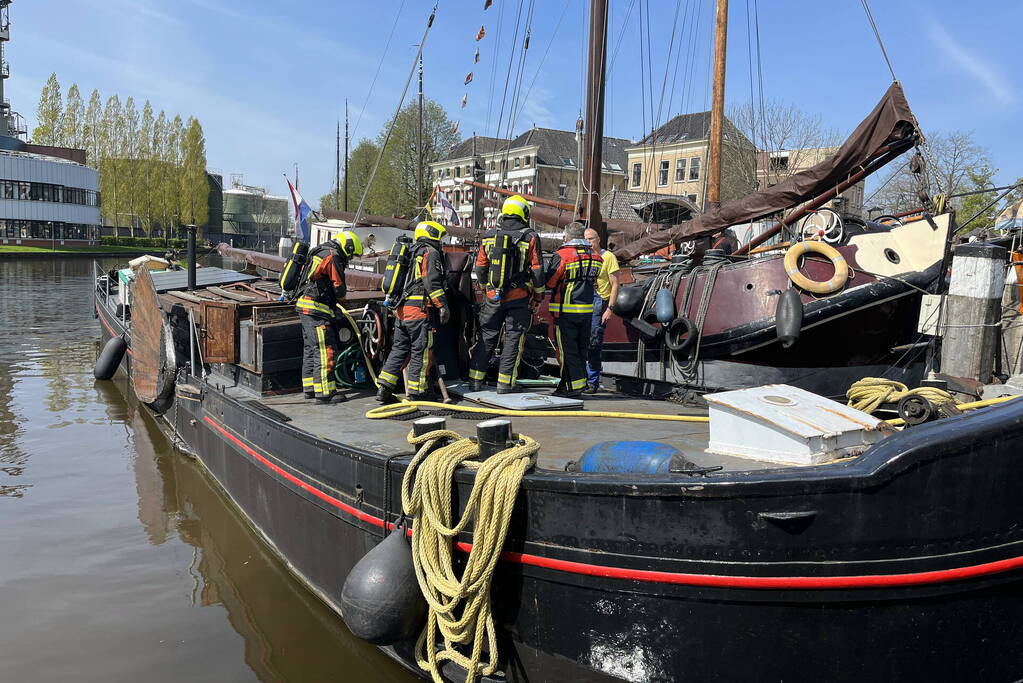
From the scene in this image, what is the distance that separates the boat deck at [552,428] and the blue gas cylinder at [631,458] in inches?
14.0

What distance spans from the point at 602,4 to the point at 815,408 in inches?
324

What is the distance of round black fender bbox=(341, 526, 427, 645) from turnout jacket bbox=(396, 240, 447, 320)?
96.5 inches

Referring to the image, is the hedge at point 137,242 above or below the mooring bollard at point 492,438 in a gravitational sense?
above

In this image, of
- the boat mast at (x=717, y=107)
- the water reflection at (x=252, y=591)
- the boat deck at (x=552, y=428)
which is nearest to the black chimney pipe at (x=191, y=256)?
the water reflection at (x=252, y=591)

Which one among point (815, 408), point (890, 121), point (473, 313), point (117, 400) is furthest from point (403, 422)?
point (117, 400)

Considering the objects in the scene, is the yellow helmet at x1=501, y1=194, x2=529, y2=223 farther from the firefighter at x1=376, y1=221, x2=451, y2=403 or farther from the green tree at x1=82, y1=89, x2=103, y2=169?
the green tree at x1=82, y1=89, x2=103, y2=169

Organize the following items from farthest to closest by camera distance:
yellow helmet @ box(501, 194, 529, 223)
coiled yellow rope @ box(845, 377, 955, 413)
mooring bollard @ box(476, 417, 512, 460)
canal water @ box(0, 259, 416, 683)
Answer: yellow helmet @ box(501, 194, 529, 223) → canal water @ box(0, 259, 416, 683) → coiled yellow rope @ box(845, 377, 955, 413) → mooring bollard @ box(476, 417, 512, 460)

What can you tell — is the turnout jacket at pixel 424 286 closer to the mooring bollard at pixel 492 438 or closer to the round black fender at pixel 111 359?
the mooring bollard at pixel 492 438

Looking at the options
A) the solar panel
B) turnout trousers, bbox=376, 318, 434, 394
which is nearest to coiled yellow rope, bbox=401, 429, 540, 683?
turnout trousers, bbox=376, 318, 434, 394

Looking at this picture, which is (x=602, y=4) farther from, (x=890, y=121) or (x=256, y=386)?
(x=256, y=386)

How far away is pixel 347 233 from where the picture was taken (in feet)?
21.0

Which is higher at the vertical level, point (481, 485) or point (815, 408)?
point (815, 408)

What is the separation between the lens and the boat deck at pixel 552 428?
4.30 m

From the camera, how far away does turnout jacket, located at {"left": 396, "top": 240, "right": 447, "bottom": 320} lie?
590 cm
